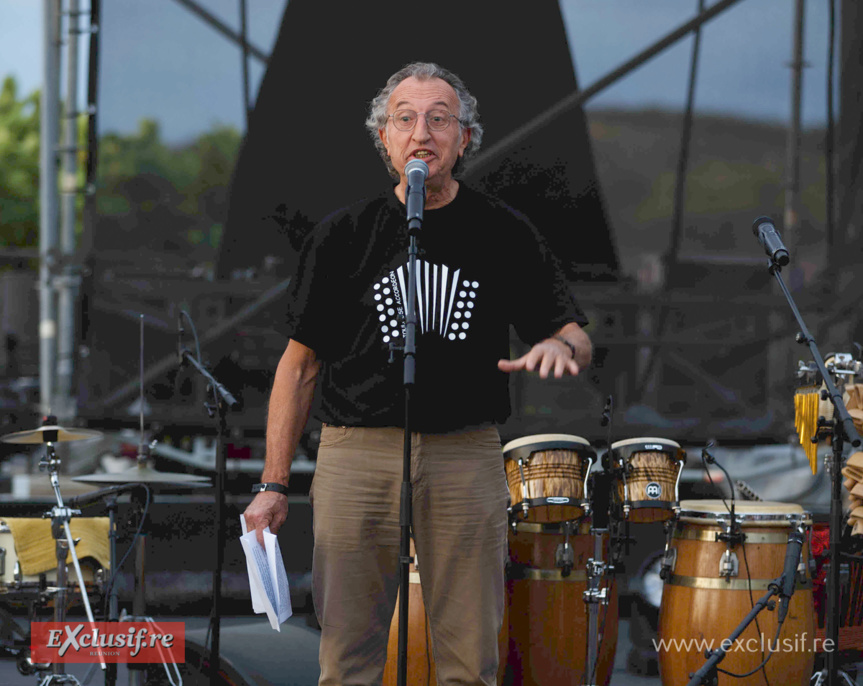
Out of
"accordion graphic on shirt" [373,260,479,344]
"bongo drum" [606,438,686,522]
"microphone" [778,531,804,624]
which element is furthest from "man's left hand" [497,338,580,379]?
"bongo drum" [606,438,686,522]

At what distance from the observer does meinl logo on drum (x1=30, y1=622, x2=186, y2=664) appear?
457 centimetres

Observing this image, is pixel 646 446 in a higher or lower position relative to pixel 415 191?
lower

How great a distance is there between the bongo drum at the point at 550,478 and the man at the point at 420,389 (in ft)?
5.57

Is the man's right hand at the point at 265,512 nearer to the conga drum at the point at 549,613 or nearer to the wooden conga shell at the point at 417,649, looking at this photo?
the wooden conga shell at the point at 417,649

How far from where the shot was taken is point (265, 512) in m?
2.93

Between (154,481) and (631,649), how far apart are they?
2817 mm

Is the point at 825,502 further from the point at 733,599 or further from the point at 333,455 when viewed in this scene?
the point at 333,455

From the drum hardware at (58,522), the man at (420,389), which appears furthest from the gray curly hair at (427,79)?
the drum hardware at (58,522)

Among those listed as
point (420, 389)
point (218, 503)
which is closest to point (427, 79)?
point (420, 389)

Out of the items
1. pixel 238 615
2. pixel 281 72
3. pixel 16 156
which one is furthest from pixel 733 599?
pixel 16 156

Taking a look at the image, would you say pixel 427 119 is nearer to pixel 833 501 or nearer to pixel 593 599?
pixel 833 501

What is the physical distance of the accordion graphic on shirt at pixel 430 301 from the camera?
2.90 meters

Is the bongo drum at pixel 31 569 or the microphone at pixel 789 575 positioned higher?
the microphone at pixel 789 575

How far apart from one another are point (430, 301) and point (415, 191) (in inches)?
12.9
